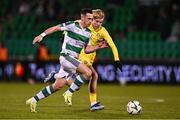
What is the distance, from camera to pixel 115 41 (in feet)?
81.9

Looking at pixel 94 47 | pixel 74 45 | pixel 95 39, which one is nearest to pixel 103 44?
pixel 94 47

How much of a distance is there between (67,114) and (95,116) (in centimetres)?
56

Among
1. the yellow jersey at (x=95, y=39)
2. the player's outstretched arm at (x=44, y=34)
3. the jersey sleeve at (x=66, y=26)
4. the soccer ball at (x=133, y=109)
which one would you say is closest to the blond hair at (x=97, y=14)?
the yellow jersey at (x=95, y=39)

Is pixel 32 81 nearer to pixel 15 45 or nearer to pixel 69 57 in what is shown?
pixel 15 45

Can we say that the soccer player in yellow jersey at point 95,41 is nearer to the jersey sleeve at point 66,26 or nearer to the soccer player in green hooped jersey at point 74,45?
the soccer player in green hooped jersey at point 74,45

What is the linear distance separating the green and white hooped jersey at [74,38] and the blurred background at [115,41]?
11.5 m

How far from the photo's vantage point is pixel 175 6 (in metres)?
25.4

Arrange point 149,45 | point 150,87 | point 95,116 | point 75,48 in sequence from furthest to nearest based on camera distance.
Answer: point 149,45, point 150,87, point 75,48, point 95,116

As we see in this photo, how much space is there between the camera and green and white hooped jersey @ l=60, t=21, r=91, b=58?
498 inches

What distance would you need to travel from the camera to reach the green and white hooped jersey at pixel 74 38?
41.5 feet

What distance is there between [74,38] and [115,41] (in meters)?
12.3

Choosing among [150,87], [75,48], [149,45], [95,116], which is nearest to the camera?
[95,116]

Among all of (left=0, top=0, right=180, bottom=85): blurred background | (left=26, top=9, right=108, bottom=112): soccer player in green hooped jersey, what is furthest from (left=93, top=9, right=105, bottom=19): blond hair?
(left=0, top=0, right=180, bottom=85): blurred background

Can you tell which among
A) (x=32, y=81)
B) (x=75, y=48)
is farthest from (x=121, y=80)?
(x=75, y=48)
